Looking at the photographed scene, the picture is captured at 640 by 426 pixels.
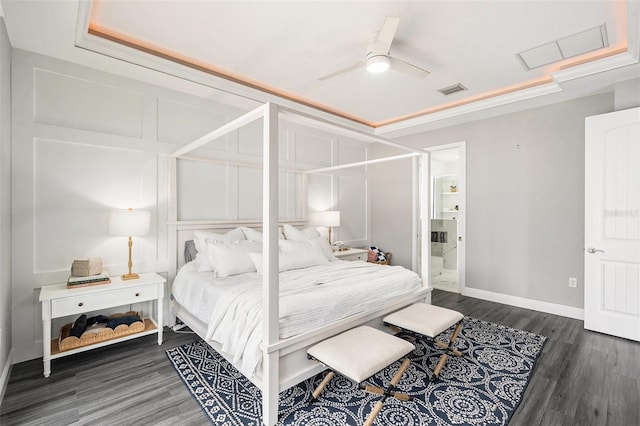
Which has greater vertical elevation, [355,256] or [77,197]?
[77,197]

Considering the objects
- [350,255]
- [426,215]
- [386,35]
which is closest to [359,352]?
[426,215]

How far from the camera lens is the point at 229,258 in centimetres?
289

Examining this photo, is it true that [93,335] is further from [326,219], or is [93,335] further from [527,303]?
[527,303]

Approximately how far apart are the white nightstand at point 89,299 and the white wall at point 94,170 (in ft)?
0.94

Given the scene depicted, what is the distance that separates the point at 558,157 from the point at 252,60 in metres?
3.86

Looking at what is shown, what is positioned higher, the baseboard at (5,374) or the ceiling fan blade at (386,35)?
the ceiling fan blade at (386,35)

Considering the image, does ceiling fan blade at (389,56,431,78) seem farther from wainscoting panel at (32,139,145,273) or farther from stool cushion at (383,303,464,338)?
wainscoting panel at (32,139,145,273)

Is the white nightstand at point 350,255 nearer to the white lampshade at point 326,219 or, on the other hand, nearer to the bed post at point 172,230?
the white lampshade at point 326,219

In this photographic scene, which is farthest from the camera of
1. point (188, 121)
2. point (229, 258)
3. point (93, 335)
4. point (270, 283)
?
point (188, 121)

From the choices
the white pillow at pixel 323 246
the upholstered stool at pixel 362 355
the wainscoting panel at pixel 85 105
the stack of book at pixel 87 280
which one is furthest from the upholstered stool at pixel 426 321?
the wainscoting panel at pixel 85 105

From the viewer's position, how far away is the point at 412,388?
7.22 feet

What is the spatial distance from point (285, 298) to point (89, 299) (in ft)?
5.46

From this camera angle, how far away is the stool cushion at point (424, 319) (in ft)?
7.48

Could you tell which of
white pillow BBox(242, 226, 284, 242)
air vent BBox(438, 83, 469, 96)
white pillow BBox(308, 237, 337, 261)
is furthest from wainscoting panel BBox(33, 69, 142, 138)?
air vent BBox(438, 83, 469, 96)
